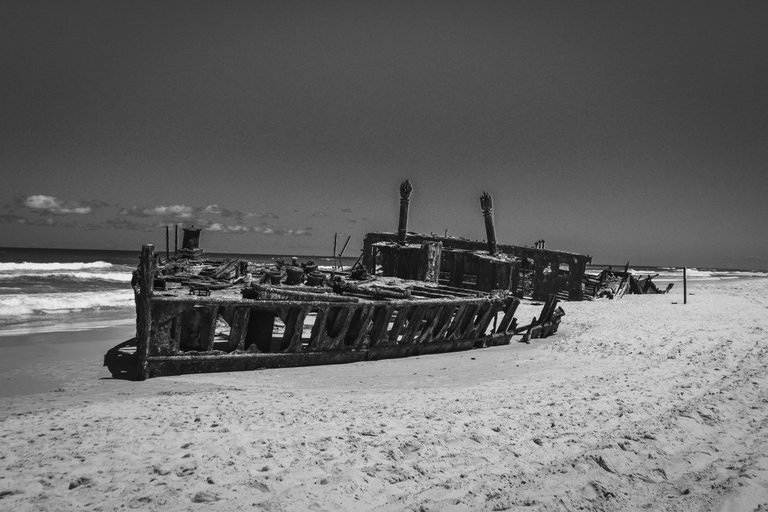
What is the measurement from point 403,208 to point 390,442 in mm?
14963

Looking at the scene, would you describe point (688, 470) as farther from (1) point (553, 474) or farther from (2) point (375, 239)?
(2) point (375, 239)

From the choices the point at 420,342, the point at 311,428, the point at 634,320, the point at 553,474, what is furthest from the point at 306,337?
the point at 634,320

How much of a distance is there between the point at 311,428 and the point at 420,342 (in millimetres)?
5416

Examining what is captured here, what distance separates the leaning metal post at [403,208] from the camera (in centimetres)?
1880

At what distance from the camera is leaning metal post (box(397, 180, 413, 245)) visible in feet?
61.7

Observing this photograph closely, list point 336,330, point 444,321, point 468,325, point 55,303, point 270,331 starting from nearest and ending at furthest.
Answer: point 270,331
point 336,330
point 444,321
point 468,325
point 55,303

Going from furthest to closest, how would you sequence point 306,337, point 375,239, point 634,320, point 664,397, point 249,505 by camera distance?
→ point 375,239, point 634,320, point 306,337, point 664,397, point 249,505

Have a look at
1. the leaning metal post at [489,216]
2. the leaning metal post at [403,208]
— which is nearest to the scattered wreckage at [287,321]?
the leaning metal post at [403,208]

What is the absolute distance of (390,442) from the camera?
4.70m

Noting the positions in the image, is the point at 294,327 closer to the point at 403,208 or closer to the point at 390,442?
the point at 390,442

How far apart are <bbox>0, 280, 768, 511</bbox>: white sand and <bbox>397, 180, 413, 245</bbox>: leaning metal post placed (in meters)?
11.1

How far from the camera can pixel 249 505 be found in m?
3.56

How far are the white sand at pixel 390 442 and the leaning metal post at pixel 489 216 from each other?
12682mm

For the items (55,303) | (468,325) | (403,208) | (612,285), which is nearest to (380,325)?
(468,325)
